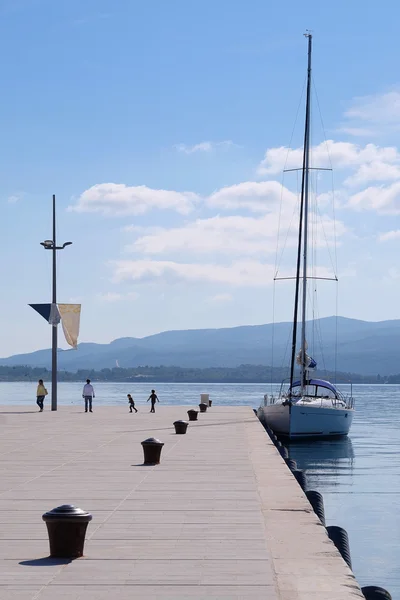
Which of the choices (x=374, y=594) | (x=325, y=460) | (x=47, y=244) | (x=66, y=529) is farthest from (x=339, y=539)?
(x=47, y=244)

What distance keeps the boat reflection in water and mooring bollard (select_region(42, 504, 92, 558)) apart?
20.4 m

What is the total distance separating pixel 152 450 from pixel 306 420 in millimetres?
27897

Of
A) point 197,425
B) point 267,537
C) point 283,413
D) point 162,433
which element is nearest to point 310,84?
point 283,413

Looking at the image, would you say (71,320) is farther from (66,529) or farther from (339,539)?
(66,529)

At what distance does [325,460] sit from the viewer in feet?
133

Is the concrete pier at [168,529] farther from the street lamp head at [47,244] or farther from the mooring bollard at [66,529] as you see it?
the street lamp head at [47,244]

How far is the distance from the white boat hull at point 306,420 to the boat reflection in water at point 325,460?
55 centimetres

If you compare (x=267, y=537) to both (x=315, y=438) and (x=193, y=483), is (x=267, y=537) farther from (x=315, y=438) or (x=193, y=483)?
(x=315, y=438)

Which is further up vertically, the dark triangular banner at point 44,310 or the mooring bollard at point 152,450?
the dark triangular banner at point 44,310

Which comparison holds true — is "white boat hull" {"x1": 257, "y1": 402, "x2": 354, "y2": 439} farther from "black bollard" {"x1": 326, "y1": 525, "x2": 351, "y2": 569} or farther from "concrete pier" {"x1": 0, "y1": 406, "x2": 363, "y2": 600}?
"black bollard" {"x1": 326, "y1": 525, "x2": 351, "y2": 569}

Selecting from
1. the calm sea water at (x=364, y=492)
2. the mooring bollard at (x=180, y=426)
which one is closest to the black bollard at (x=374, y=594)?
the calm sea water at (x=364, y=492)

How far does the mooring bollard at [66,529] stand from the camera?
32.7 feet

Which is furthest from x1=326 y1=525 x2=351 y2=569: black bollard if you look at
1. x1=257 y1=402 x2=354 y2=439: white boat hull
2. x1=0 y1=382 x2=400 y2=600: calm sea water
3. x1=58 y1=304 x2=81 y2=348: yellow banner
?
x1=58 y1=304 x2=81 y2=348: yellow banner

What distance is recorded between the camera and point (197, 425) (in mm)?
38031
